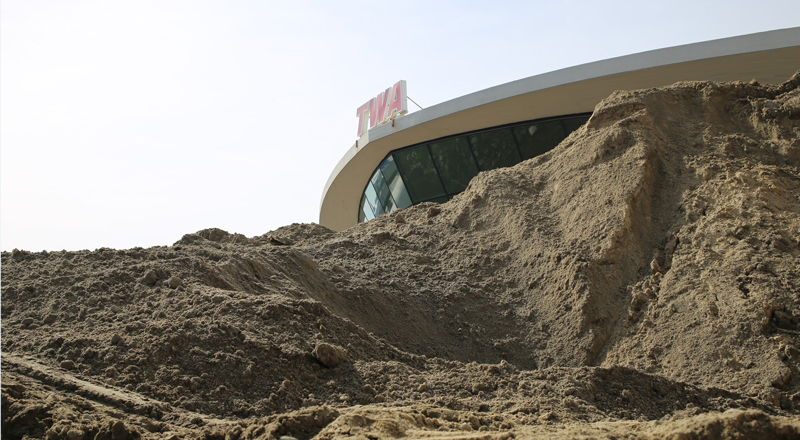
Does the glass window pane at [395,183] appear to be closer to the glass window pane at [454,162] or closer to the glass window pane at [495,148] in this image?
the glass window pane at [454,162]

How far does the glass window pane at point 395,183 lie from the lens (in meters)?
17.9

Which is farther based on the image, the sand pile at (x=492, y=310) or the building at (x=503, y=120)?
the building at (x=503, y=120)

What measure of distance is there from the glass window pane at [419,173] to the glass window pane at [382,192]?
3.40 ft

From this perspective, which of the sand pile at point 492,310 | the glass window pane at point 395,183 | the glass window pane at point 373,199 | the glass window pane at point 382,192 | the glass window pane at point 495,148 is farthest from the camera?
the glass window pane at point 373,199

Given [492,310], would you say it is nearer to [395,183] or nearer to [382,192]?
[395,183]

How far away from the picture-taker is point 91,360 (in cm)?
414

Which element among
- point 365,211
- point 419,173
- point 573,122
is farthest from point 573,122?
point 365,211

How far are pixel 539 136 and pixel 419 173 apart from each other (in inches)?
150

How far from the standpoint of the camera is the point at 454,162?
1655cm

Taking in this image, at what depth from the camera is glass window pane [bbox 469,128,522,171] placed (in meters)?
15.5

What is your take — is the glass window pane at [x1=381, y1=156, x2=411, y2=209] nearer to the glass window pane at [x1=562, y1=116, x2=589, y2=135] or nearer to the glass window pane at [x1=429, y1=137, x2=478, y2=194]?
the glass window pane at [x1=429, y1=137, x2=478, y2=194]

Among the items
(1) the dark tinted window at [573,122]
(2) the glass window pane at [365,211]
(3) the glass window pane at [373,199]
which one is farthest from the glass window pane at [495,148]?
(2) the glass window pane at [365,211]

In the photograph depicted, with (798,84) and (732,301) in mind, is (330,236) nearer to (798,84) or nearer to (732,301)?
(732,301)

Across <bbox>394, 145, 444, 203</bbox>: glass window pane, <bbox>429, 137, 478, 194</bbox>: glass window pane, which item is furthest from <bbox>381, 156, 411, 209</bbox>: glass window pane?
<bbox>429, 137, 478, 194</bbox>: glass window pane
